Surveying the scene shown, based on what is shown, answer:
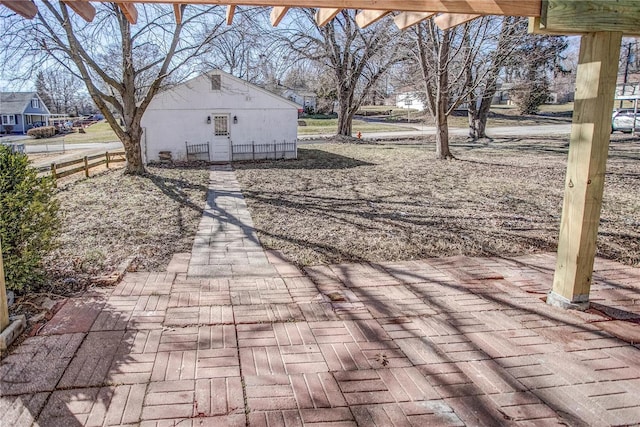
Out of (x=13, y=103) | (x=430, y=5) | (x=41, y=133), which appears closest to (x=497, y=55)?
(x=430, y=5)

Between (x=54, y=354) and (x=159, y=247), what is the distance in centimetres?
275

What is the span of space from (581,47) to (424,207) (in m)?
4.78

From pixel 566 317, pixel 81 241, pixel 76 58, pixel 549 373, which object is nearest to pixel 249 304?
pixel 549 373

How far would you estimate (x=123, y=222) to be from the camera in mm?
7051

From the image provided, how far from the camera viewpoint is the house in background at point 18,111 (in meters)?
45.4

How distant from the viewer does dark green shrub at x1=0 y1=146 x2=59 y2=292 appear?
3.69 metres

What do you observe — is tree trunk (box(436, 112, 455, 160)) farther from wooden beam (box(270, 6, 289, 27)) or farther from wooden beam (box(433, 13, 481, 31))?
wooden beam (box(270, 6, 289, 27))

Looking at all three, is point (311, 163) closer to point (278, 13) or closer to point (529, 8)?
point (278, 13)

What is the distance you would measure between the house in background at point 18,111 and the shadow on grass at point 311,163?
4006 centimetres

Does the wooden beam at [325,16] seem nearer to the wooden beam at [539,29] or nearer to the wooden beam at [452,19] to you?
the wooden beam at [452,19]

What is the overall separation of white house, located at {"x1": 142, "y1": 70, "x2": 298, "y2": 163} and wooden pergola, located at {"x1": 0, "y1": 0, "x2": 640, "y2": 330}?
45.2 ft

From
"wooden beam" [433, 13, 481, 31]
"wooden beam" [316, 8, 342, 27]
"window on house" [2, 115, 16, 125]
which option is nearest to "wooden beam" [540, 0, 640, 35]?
"wooden beam" [433, 13, 481, 31]

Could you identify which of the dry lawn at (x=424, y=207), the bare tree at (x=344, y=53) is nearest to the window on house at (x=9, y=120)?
the bare tree at (x=344, y=53)

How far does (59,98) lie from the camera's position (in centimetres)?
6381
